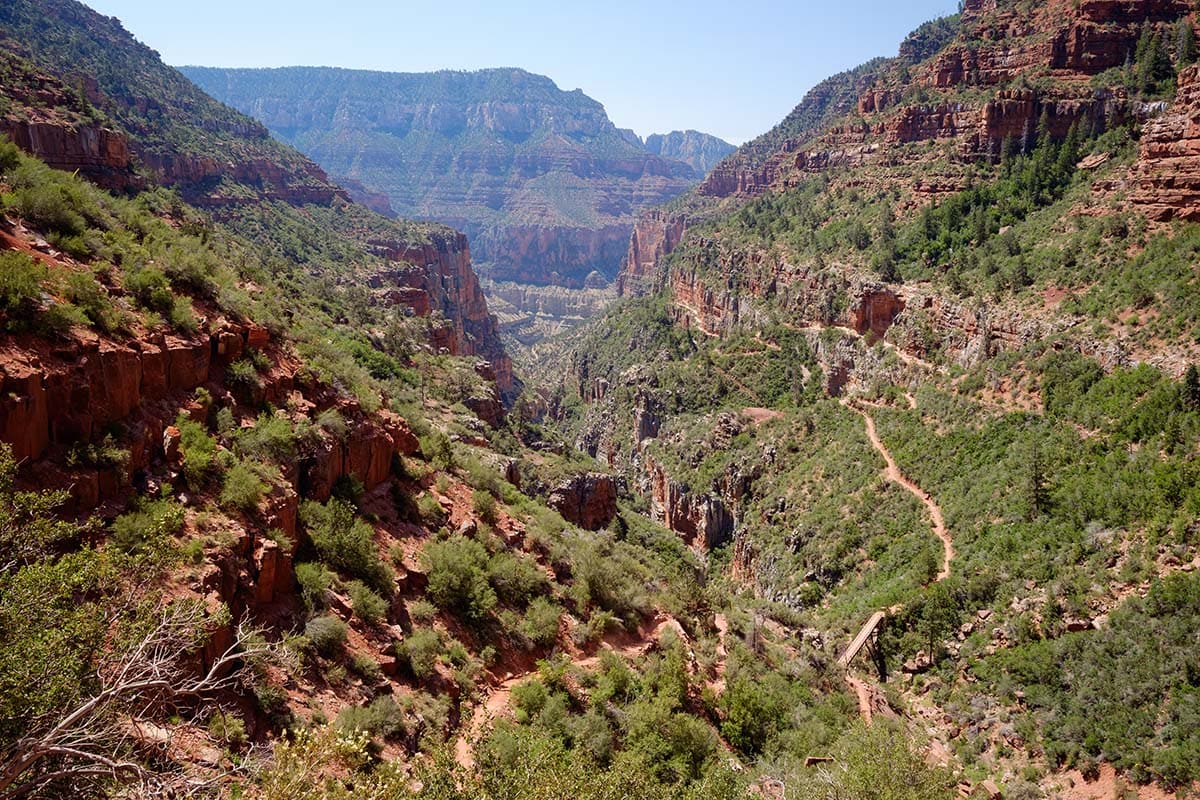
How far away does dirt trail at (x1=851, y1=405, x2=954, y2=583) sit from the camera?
120 ft

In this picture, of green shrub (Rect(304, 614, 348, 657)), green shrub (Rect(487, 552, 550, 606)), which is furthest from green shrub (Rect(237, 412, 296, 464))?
green shrub (Rect(487, 552, 550, 606))

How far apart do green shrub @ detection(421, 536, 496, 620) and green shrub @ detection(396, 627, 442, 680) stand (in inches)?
67.8

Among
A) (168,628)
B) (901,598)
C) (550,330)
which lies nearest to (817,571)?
(901,598)

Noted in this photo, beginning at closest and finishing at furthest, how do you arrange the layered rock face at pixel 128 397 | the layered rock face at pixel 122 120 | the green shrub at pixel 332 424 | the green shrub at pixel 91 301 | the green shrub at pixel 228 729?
the green shrub at pixel 228 729
the layered rock face at pixel 128 397
the green shrub at pixel 91 301
the green shrub at pixel 332 424
the layered rock face at pixel 122 120

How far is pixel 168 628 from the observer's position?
9.87 metres

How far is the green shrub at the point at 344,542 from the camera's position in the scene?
18047 millimetres

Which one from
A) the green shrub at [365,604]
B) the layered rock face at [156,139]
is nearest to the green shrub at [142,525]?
the green shrub at [365,604]

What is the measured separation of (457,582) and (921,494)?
34.0 metres

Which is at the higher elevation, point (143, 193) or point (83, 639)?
point (143, 193)

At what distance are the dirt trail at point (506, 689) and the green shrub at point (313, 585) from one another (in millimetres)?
4860

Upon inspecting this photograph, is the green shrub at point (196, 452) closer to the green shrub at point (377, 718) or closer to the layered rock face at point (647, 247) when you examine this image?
the green shrub at point (377, 718)

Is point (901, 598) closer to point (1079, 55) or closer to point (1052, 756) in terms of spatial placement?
point (1052, 756)

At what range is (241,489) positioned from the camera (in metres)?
15.5

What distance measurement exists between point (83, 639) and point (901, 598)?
36470 millimetres
